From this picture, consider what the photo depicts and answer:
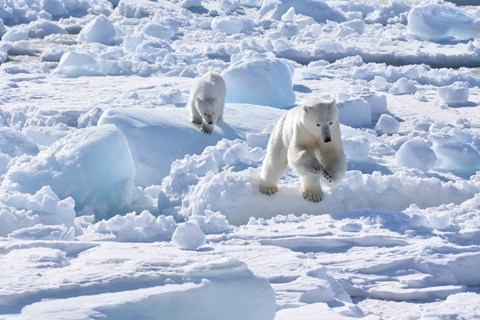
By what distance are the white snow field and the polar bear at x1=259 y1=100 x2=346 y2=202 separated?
20 centimetres

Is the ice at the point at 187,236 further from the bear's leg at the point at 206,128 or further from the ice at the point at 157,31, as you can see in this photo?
the ice at the point at 157,31

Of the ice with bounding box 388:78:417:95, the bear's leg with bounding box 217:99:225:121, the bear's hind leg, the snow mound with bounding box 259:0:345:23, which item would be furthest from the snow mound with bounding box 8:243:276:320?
the snow mound with bounding box 259:0:345:23

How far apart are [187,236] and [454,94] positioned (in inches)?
217

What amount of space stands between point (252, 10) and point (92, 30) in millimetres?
4128

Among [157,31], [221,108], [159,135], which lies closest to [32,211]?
[159,135]

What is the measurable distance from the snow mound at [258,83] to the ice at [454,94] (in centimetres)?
151

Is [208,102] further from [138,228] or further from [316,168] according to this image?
[138,228]

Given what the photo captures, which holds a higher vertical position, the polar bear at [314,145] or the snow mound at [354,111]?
the polar bear at [314,145]

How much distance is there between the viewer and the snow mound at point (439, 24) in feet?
44.3

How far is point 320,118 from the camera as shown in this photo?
4938 millimetres

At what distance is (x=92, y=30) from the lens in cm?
1261

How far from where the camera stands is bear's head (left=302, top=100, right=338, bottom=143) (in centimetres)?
494

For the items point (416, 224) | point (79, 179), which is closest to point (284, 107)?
point (79, 179)

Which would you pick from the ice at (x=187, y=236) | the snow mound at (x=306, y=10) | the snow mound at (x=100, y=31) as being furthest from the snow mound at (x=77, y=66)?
the ice at (x=187, y=236)
